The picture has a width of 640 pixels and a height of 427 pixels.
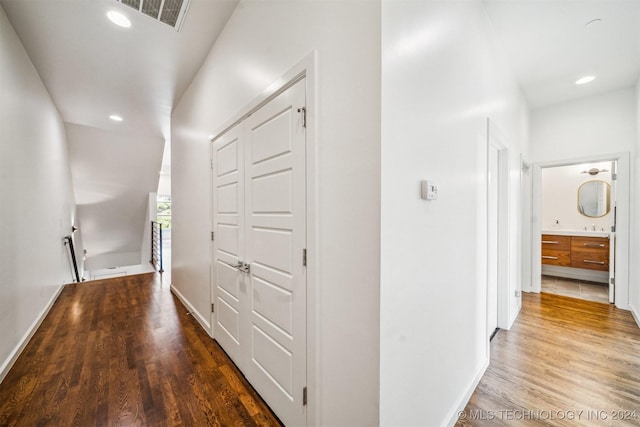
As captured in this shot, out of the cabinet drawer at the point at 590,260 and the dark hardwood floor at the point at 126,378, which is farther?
the cabinet drawer at the point at 590,260

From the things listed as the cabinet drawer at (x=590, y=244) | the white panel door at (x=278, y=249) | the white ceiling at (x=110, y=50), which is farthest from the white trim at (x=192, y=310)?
the cabinet drawer at (x=590, y=244)

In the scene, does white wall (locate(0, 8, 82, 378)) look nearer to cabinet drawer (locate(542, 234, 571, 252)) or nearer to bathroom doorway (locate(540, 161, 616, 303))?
bathroom doorway (locate(540, 161, 616, 303))

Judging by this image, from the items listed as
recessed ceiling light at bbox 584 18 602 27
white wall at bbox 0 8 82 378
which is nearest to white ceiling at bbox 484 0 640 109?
recessed ceiling light at bbox 584 18 602 27

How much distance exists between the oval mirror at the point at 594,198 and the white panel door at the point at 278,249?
19.5 feet

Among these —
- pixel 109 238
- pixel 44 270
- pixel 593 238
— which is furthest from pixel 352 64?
pixel 109 238

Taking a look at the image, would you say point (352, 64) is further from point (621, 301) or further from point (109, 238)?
point (109, 238)

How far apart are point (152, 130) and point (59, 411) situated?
4.44m

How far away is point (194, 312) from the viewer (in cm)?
301

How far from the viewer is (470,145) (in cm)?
175

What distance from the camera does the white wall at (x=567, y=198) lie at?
14.6 ft

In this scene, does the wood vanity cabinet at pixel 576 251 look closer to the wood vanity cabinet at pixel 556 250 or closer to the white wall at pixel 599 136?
the wood vanity cabinet at pixel 556 250

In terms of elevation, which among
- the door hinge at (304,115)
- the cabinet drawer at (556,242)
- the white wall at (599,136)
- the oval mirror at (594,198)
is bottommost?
the cabinet drawer at (556,242)

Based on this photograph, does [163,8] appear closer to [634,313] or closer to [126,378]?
[126,378]

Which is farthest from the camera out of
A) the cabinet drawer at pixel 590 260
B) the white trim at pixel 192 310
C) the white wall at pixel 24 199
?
the cabinet drawer at pixel 590 260
